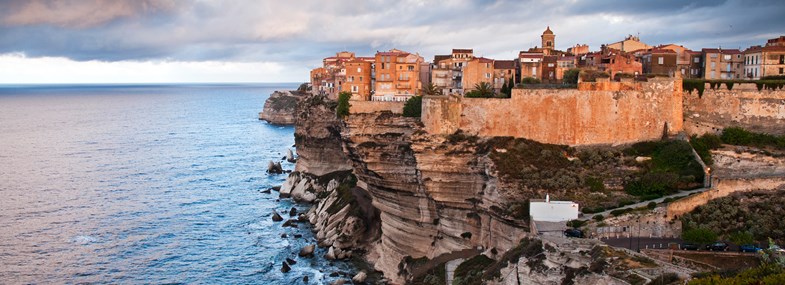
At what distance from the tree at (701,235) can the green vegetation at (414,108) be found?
20275 millimetres

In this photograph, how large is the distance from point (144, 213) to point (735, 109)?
45.2 m

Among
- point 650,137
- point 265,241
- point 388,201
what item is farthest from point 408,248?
point 650,137

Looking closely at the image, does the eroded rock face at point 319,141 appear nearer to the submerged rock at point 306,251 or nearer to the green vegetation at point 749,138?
the submerged rock at point 306,251

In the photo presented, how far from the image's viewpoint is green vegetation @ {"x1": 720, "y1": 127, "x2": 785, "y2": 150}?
40.1 meters

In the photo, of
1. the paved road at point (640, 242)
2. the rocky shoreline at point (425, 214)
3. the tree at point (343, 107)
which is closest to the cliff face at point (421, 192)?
the rocky shoreline at point (425, 214)

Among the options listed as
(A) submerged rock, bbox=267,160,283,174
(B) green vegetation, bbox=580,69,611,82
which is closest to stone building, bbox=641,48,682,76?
(B) green vegetation, bbox=580,69,611,82

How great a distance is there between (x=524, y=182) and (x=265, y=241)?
72.5ft

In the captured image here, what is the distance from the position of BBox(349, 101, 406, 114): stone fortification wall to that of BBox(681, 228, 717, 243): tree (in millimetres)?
22396

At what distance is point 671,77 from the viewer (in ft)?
137

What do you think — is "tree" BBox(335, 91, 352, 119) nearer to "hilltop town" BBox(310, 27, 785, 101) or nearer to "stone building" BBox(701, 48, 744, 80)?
"hilltop town" BBox(310, 27, 785, 101)

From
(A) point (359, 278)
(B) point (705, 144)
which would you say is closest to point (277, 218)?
(A) point (359, 278)

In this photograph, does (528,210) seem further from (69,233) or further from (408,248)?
(69,233)

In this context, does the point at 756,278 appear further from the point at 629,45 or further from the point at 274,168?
the point at 274,168

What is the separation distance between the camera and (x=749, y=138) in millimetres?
40844
